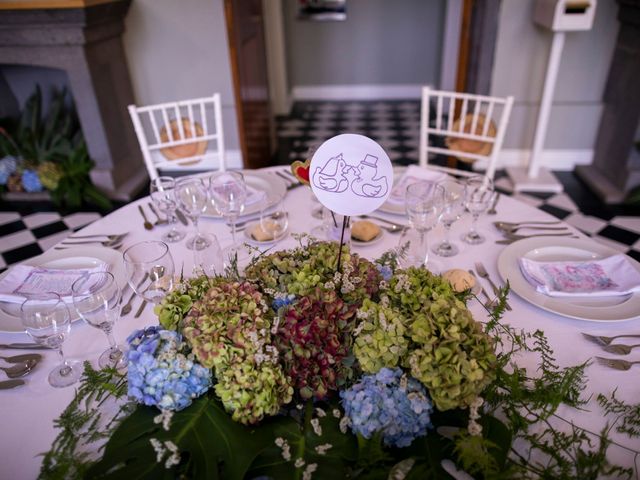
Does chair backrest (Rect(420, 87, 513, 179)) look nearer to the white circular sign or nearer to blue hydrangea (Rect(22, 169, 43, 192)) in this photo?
the white circular sign

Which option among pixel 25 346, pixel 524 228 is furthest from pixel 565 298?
pixel 25 346

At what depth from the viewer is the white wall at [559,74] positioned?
3.15m

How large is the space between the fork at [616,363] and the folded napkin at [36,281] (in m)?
1.16

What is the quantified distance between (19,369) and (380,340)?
0.75 meters

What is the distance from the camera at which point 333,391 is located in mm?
840

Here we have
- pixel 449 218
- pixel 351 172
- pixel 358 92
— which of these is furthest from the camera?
pixel 358 92

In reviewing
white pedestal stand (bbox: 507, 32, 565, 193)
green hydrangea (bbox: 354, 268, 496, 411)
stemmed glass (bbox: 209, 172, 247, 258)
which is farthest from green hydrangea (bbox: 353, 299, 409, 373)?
white pedestal stand (bbox: 507, 32, 565, 193)

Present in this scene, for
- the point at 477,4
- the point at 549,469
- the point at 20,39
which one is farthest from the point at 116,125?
the point at 549,469

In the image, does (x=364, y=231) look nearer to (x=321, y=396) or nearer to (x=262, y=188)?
(x=262, y=188)

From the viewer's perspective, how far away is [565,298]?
1.14m

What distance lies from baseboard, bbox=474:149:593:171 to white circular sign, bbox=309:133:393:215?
2875 mm

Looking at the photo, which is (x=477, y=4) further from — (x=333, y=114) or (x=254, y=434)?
(x=254, y=434)

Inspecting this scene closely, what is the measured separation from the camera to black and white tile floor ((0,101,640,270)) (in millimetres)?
2764

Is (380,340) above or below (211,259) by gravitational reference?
above
